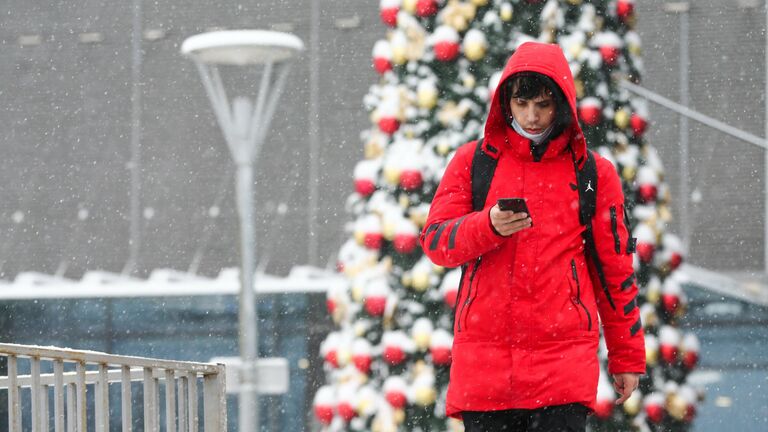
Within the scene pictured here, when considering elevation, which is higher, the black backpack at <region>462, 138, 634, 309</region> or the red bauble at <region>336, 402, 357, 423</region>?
the black backpack at <region>462, 138, 634, 309</region>

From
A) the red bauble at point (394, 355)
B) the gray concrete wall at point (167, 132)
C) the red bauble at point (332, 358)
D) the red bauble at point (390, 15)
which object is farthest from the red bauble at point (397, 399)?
the gray concrete wall at point (167, 132)

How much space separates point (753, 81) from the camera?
1427 cm

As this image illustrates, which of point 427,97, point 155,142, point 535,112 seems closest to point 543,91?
point 535,112

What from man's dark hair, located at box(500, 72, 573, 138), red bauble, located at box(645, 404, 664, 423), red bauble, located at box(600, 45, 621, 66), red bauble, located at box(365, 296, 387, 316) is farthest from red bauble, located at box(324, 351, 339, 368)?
man's dark hair, located at box(500, 72, 573, 138)

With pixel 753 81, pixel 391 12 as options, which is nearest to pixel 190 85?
pixel 753 81

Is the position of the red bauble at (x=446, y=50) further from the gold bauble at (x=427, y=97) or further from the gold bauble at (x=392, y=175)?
the gold bauble at (x=392, y=175)

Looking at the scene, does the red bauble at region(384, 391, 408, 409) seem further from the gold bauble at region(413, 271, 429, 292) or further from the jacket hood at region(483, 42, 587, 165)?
the jacket hood at region(483, 42, 587, 165)

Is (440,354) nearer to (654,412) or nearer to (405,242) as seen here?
(405,242)

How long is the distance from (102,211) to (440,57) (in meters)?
11.3

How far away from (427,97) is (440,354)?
39.6 inches

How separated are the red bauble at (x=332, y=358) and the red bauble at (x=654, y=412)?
1.26 meters

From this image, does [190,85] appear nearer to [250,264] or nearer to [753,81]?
[753,81]

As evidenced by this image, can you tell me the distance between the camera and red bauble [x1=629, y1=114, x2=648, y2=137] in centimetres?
545

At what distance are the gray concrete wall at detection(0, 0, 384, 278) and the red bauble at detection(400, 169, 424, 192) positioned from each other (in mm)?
9573
